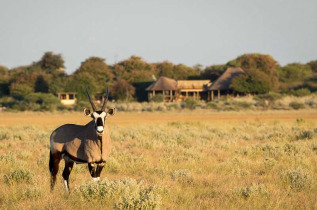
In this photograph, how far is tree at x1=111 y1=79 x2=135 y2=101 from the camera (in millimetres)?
67637

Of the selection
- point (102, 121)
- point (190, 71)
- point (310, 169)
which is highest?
point (190, 71)

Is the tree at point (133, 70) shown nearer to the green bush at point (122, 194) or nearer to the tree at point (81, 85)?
the tree at point (81, 85)

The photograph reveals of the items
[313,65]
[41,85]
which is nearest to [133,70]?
[41,85]

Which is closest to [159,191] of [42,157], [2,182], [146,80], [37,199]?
[37,199]

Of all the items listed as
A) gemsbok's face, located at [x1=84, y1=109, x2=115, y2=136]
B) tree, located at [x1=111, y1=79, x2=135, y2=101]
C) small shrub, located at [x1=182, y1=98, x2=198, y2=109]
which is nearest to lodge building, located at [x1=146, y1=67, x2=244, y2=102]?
tree, located at [x1=111, y1=79, x2=135, y2=101]

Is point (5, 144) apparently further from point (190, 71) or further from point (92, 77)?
point (190, 71)

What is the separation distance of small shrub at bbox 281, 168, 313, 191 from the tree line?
50238 millimetres

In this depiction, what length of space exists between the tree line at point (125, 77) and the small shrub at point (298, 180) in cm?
5024

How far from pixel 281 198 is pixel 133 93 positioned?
6178 cm

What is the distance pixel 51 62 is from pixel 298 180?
82629mm

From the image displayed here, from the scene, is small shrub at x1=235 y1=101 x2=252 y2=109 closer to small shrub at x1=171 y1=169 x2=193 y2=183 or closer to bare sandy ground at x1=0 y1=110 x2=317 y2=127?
bare sandy ground at x1=0 y1=110 x2=317 y2=127

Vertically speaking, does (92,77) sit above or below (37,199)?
above

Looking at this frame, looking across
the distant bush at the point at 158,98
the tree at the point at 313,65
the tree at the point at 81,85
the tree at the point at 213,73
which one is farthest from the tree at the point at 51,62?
the tree at the point at 313,65

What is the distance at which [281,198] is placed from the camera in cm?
750
